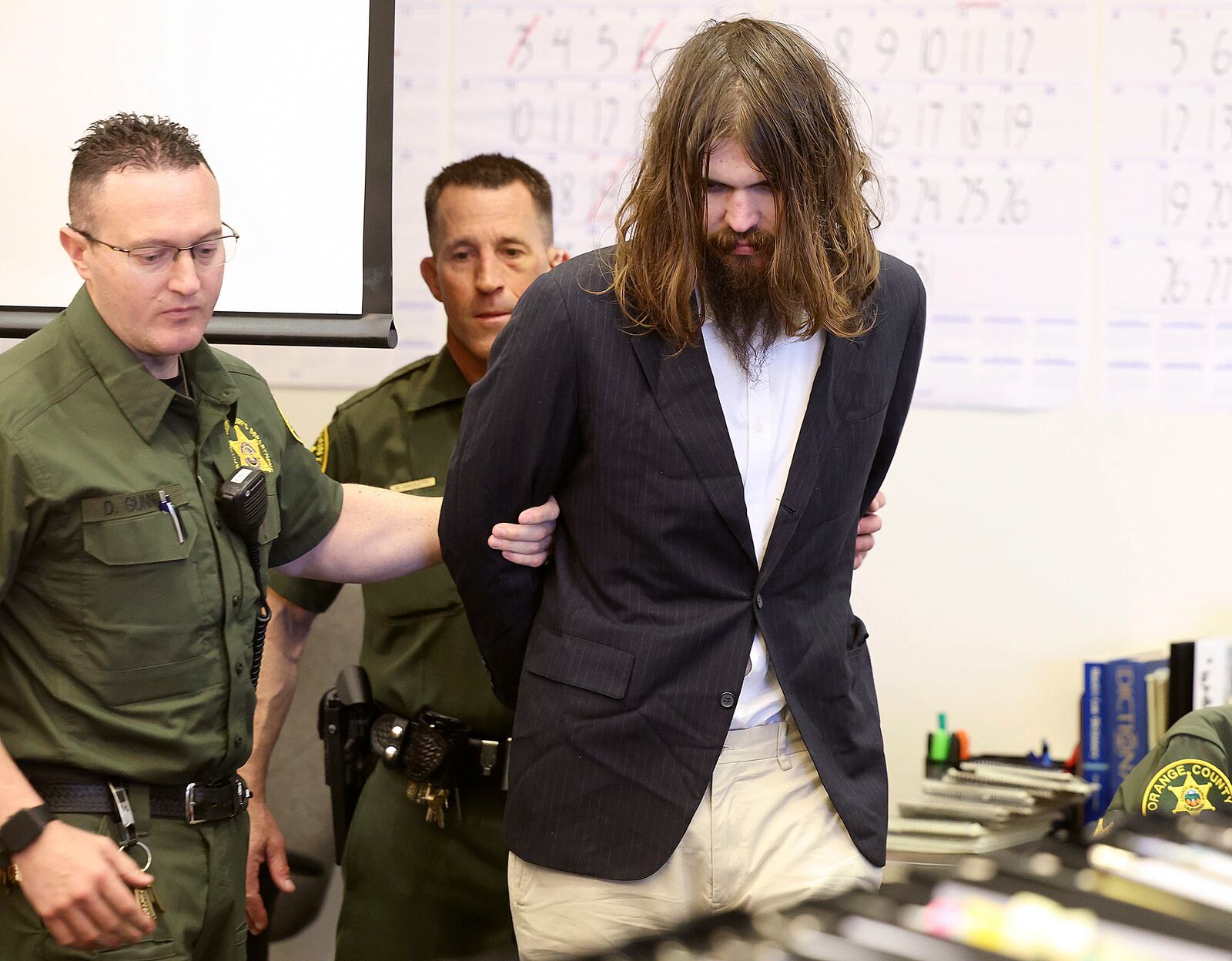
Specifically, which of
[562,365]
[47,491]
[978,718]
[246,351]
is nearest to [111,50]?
[246,351]

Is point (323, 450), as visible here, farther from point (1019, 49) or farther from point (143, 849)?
point (1019, 49)

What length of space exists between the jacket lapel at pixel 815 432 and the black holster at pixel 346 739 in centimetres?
102

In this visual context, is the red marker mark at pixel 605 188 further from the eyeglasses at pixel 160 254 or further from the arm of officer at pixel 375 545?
the eyeglasses at pixel 160 254

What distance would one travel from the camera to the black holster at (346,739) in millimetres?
2223

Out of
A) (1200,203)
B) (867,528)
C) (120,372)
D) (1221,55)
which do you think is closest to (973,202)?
(1200,203)

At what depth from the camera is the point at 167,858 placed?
154cm

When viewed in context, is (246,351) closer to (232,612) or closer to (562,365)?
(232,612)

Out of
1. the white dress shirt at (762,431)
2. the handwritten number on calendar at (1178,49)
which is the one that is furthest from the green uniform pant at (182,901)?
the handwritten number on calendar at (1178,49)

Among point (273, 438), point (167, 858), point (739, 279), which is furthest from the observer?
point (273, 438)

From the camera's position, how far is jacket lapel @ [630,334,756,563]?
4.61ft

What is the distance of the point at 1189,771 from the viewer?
1919 mm

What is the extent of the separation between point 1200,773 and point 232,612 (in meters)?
1.34

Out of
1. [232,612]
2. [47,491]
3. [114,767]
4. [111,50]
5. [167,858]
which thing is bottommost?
[167,858]

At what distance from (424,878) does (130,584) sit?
2.74 ft
